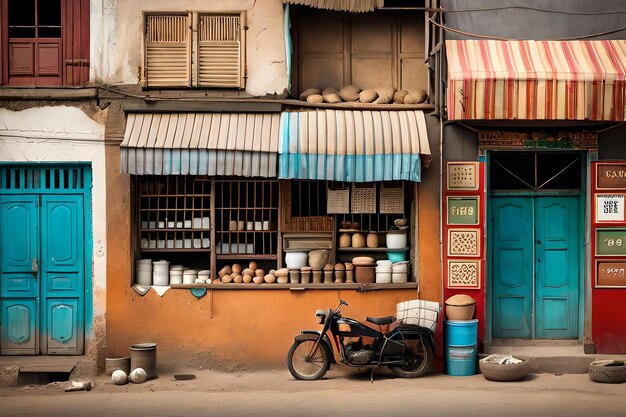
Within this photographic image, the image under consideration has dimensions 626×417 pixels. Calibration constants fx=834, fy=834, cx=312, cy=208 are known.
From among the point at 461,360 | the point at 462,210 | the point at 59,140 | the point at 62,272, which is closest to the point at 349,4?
the point at 462,210

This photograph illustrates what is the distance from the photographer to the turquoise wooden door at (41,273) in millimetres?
12211

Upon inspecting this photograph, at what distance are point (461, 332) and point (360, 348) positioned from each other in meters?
1.43

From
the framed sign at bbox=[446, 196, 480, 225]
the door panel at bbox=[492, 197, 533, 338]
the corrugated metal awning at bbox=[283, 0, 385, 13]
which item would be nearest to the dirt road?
the door panel at bbox=[492, 197, 533, 338]

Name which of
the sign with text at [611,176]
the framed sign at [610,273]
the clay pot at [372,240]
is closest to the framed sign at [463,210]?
the clay pot at [372,240]

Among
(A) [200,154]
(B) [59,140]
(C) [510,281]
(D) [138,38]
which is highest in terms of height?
(D) [138,38]

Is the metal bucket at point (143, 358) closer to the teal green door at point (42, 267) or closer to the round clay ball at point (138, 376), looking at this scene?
the round clay ball at point (138, 376)

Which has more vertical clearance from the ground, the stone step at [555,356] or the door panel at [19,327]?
the door panel at [19,327]

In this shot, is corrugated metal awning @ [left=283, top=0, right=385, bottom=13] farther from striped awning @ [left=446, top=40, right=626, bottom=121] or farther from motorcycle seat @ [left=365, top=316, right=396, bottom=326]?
motorcycle seat @ [left=365, top=316, right=396, bottom=326]

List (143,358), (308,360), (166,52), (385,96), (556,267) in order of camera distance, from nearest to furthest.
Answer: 1. (308,360)
2. (143,358)
3. (166,52)
4. (385,96)
5. (556,267)

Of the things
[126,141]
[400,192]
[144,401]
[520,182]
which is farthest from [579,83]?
[144,401]

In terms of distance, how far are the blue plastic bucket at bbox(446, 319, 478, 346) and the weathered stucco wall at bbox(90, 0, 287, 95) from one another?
417 centimetres

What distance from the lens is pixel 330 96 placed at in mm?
12273

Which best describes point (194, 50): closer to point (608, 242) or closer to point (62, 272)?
point (62, 272)

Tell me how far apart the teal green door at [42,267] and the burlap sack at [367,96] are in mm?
4365
